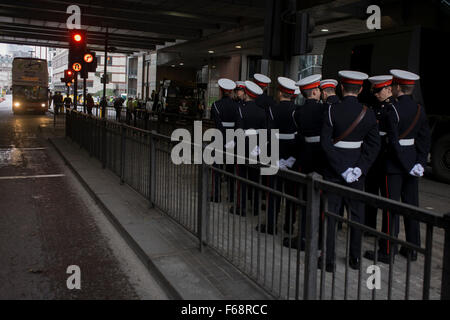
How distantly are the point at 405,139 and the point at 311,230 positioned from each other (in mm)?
2333

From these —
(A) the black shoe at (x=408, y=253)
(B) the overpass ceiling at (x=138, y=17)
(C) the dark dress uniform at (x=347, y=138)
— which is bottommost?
(A) the black shoe at (x=408, y=253)

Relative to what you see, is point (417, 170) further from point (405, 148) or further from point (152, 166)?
point (152, 166)

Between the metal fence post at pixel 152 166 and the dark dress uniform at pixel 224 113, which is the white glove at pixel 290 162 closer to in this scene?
the dark dress uniform at pixel 224 113

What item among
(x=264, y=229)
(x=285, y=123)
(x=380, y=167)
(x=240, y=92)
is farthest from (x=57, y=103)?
(x=264, y=229)

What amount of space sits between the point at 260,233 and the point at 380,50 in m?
8.56

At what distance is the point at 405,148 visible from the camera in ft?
16.2

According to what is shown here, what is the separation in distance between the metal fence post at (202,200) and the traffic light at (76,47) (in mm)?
10626

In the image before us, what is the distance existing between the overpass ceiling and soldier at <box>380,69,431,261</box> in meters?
15.2

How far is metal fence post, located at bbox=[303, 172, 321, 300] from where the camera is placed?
3133mm

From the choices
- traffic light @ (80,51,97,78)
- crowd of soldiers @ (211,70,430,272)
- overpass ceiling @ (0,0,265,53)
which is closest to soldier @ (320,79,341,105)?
crowd of soldiers @ (211,70,430,272)

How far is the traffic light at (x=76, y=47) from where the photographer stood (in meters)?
14.1

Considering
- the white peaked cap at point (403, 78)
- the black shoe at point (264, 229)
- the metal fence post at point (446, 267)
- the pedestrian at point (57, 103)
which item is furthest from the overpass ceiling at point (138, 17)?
the metal fence post at point (446, 267)

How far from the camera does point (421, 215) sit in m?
2.33

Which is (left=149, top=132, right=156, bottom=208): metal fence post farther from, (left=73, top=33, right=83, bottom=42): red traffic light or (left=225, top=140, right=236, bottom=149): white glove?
(left=73, top=33, right=83, bottom=42): red traffic light
